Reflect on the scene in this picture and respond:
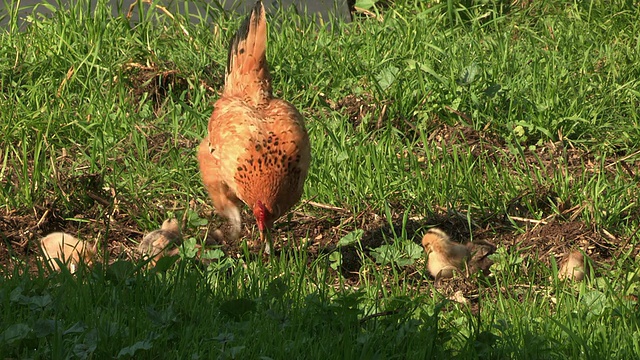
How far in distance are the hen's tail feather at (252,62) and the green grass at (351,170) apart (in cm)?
69

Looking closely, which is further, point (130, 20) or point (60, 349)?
point (130, 20)

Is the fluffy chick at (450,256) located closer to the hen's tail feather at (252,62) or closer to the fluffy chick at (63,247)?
the hen's tail feather at (252,62)

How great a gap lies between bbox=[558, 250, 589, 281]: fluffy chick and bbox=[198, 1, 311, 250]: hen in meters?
1.54

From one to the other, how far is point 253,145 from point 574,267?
A: 74.1 inches

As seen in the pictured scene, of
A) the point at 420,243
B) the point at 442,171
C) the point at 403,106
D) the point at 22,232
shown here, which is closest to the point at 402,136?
the point at 403,106

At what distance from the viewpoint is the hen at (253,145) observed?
227 inches

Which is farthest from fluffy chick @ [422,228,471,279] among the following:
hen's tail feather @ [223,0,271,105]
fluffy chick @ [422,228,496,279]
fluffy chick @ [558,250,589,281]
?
hen's tail feather @ [223,0,271,105]

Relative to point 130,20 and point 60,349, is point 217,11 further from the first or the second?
point 60,349

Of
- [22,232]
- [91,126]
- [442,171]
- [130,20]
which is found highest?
[130,20]

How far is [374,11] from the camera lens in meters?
9.09

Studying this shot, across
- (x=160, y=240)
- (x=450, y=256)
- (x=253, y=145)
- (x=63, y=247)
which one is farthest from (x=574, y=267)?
(x=63, y=247)

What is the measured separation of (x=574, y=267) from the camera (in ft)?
18.1

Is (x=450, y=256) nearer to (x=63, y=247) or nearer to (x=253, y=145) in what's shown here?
(x=253, y=145)

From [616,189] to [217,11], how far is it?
3.77 metres
